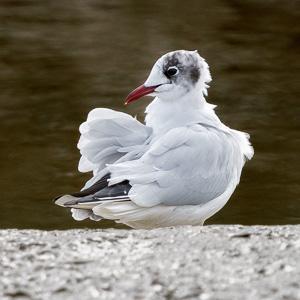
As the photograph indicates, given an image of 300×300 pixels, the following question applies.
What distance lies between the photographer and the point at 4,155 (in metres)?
7.75

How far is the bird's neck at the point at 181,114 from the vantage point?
17.7 feet

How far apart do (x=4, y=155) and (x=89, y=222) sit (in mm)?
1030

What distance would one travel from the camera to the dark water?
7.21 m

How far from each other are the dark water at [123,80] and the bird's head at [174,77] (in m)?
1.50

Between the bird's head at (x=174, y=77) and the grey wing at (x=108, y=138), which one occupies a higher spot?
the bird's head at (x=174, y=77)

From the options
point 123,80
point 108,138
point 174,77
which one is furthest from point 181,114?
point 123,80

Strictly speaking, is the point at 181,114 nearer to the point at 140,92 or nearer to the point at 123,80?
the point at 140,92

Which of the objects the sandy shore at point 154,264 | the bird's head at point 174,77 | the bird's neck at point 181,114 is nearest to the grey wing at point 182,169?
the bird's neck at point 181,114

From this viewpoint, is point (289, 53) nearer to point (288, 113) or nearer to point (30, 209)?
point (288, 113)

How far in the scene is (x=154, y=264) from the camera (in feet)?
10.8

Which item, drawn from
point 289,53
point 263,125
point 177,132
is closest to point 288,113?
point 263,125

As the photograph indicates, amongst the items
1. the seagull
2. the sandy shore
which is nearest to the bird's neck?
the seagull

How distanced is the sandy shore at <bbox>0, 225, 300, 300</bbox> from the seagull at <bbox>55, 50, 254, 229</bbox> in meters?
1.18

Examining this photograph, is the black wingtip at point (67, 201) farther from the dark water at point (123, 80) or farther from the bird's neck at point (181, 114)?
the dark water at point (123, 80)
